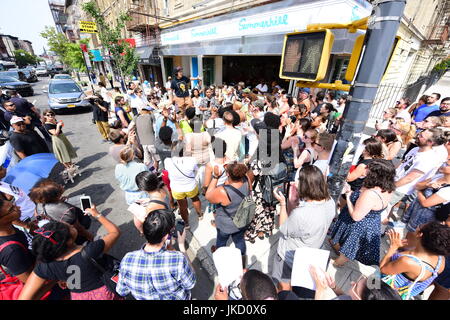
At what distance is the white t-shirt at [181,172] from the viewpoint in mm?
2955

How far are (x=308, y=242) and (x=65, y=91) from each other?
47.1 ft

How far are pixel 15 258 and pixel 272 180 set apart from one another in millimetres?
3104

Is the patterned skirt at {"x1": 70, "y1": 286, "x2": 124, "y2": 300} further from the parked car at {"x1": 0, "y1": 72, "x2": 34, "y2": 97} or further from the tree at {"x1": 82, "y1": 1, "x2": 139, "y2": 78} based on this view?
the parked car at {"x1": 0, "y1": 72, "x2": 34, "y2": 97}

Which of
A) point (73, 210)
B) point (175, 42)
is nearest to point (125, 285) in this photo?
point (73, 210)

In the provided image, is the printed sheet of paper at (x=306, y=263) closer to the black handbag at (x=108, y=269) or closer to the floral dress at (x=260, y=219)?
the floral dress at (x=260, y=219)

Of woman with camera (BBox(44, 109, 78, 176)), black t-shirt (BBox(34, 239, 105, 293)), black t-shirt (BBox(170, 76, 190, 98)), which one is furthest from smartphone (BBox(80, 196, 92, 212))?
black t-shirt (BBox(170, 76, 190, 98))

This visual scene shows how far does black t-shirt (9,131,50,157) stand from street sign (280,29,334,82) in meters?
5.41

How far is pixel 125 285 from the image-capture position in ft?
5.37

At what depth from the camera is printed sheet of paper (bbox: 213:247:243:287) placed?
4.65ft

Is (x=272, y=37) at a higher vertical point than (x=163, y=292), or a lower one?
higher

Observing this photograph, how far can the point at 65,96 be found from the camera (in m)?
10.4

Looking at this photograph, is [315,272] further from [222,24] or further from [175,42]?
[175,42]

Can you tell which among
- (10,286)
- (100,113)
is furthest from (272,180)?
(100,113)

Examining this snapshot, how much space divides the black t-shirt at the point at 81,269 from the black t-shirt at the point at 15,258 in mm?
341
